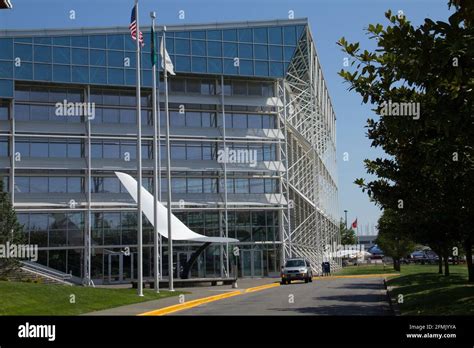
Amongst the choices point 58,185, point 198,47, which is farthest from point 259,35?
point 58,185

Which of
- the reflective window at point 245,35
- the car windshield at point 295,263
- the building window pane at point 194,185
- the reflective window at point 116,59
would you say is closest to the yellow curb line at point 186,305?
the car windshield at point 295,263

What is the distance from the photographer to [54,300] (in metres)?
20.2

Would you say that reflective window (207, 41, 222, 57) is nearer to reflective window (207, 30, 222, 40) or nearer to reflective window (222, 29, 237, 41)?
reflective window (207, 30, 222, 40)

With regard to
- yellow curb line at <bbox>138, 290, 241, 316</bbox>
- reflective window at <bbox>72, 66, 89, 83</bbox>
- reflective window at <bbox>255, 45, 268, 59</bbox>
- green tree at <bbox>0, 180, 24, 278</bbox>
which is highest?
reflective window at <bbox>255, 45, 268, 59</bbox>

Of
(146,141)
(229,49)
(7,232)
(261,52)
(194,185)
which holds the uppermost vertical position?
(229,49)

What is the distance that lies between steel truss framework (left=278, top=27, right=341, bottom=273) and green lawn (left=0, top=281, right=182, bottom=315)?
31254mm

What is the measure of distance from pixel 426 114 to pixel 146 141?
4281cm

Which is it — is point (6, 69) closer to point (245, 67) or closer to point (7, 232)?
point (7, 232)

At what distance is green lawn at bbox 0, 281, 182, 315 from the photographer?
1764 centimetres

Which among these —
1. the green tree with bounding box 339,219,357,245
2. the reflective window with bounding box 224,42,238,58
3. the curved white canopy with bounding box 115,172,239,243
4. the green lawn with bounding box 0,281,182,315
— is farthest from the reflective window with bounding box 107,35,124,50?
the green tree with bounding box 339,219,357,245

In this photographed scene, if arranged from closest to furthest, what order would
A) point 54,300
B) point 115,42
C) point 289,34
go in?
point 54,300 → point 115,42 → point 289,34

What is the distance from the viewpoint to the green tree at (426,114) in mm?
9055

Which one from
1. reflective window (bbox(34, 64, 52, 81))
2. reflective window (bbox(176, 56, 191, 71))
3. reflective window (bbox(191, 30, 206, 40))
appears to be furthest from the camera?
reflective window (bbox(191, 30, 206, 40))

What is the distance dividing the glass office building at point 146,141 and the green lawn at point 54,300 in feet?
84.7
